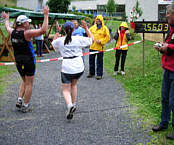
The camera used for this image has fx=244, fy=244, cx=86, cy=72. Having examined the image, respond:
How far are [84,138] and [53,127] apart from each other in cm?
73

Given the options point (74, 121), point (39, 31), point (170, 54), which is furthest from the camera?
point (74, 121)

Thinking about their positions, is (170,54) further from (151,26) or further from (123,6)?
(123,6)

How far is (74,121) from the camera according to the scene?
4672mm

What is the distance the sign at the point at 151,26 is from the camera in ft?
24.5

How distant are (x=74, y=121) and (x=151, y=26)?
4402mm

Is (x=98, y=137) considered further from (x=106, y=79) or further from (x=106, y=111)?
(x=106, y=79)

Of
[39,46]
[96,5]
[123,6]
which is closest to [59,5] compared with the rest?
[96,5]

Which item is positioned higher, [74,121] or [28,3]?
[28,3]

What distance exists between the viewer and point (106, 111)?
5.20m

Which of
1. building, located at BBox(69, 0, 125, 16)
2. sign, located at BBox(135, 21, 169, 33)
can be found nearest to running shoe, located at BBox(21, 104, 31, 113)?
sign, located at BBox(135, 21, 169, 33)

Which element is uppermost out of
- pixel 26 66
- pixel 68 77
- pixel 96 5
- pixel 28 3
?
pixel 28 3

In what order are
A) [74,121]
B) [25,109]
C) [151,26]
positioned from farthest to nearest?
[151,26] → [25,109] → [74,121]

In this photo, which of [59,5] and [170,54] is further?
[59,5]

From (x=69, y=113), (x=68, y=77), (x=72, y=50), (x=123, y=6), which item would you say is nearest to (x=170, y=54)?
(x=72, y=50)
